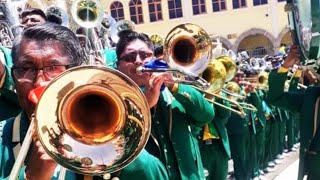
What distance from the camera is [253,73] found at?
9.65 m

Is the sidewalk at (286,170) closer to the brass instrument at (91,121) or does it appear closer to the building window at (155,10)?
the brass instrument at (91,121)

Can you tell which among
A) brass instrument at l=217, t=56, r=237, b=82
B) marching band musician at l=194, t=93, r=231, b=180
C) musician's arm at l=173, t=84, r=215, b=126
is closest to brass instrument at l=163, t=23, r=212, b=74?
musician's arm at l=173, t=84, r=215, b=126

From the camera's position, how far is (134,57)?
11.7 feet

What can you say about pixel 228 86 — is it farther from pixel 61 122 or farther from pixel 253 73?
pixel 61 122

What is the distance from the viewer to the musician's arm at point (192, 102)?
13.3 ft

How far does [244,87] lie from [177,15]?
2988 cm

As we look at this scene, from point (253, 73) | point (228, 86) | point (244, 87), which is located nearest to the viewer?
point (228, 86)

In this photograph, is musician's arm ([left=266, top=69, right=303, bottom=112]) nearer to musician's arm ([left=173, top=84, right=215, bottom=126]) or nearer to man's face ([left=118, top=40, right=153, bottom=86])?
musician's arm ([left=173, top=84, right=215, bottom=126])

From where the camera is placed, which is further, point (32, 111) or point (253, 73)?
point (253, 73)

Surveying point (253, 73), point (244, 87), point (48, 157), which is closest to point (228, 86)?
point (244, 87)

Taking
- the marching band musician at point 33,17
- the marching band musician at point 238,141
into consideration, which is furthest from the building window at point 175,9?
the marching band musician at point 33,17

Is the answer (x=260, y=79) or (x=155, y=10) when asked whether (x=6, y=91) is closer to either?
(x=260, y=79)

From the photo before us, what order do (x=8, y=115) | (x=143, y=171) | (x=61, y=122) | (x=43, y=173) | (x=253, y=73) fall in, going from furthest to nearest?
(x=253, y=73), (x=8, y=115), (x=143, y=171), (x=61, y=122), (x=43, y=173)

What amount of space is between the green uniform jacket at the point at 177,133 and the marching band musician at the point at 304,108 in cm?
88
